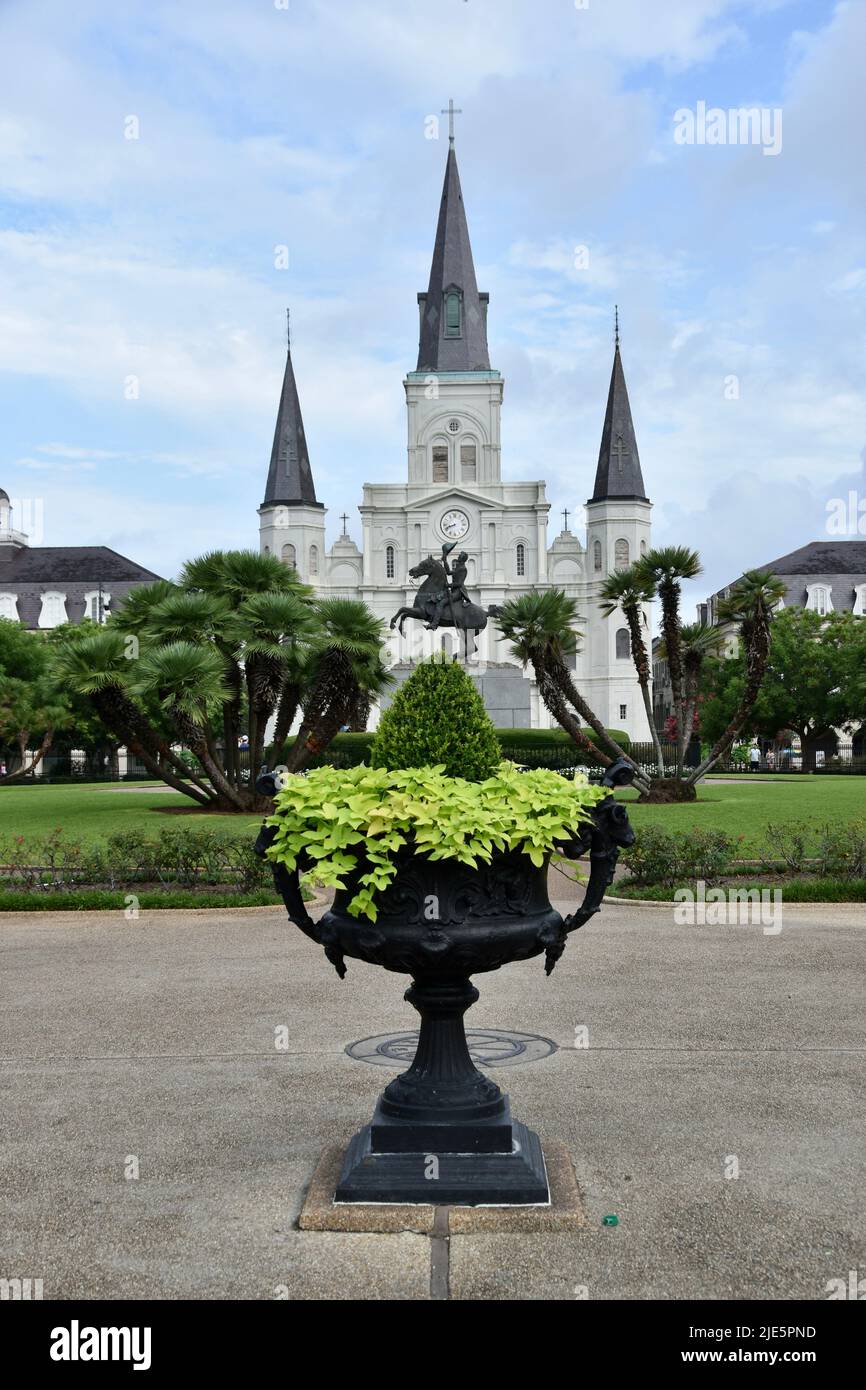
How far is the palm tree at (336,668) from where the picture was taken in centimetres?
2684

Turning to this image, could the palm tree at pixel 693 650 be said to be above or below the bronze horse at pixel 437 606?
below

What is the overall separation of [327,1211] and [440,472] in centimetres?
8752

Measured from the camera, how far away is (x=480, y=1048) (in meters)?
7.63

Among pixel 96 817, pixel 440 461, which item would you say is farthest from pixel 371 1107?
pixel 440 461

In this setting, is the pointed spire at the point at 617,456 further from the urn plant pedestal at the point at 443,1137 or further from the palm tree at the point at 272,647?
the urn plant pedestal at the point at 443,1137

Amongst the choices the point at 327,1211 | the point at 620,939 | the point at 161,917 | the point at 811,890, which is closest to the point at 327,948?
the point at 327,1211

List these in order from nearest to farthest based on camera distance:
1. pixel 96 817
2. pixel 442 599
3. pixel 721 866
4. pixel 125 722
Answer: pixel 721 866 → pixel 125 722 → pixel 96 817 → pixel 442 599

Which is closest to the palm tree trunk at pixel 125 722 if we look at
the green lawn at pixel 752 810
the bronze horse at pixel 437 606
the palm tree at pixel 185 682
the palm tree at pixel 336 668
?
the palm tree at pixel 185 682

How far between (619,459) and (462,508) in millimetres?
11293

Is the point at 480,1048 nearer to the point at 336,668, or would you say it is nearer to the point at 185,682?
the point at 185,682

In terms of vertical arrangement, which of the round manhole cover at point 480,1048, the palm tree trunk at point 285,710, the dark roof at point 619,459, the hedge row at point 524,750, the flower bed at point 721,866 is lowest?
the round manhole cover at point 480,1048

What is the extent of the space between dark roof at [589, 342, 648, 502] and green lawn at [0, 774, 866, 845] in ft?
184

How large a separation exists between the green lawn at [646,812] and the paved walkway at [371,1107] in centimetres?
991

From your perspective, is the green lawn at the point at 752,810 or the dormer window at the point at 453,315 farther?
the dormer window at the point at 453,315
